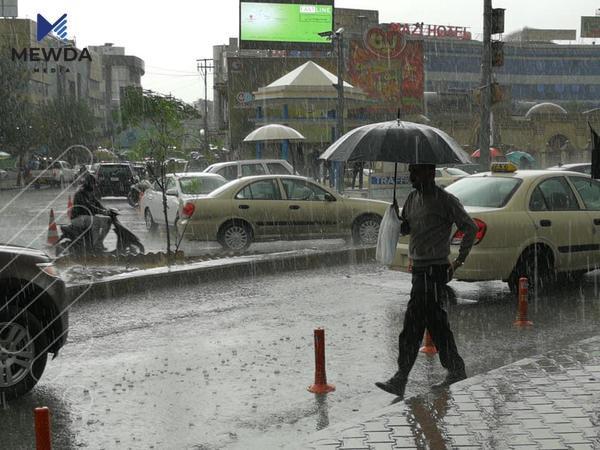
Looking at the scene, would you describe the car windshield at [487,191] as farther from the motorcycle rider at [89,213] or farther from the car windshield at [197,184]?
the car windshield at [197,184]

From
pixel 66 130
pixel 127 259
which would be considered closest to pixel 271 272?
pixel 127 259

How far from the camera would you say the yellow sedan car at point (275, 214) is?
15.8m

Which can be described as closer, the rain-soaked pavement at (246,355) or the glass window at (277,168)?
the rain-soaked pavement at (246,355)

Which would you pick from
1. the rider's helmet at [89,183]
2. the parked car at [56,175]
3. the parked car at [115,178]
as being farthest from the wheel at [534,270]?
the parked car at [56,175]

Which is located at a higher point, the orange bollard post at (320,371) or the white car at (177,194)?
the white car at (177,194)

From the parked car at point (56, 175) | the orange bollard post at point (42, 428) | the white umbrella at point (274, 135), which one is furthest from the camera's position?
the parked car at point (56, 175)

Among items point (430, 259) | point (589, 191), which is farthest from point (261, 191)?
point (430, 259)

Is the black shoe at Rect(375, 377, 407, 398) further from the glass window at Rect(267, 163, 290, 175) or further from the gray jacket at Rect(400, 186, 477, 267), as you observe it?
the glass window at Rect(267, 163, 290, 175)

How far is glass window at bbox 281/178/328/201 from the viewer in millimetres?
16516

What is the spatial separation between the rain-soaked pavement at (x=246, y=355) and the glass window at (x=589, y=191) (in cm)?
111

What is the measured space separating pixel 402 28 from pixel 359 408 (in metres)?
83.6

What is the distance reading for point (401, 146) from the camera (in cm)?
694

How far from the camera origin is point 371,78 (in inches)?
2137

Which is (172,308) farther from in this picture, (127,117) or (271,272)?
(127,117)
